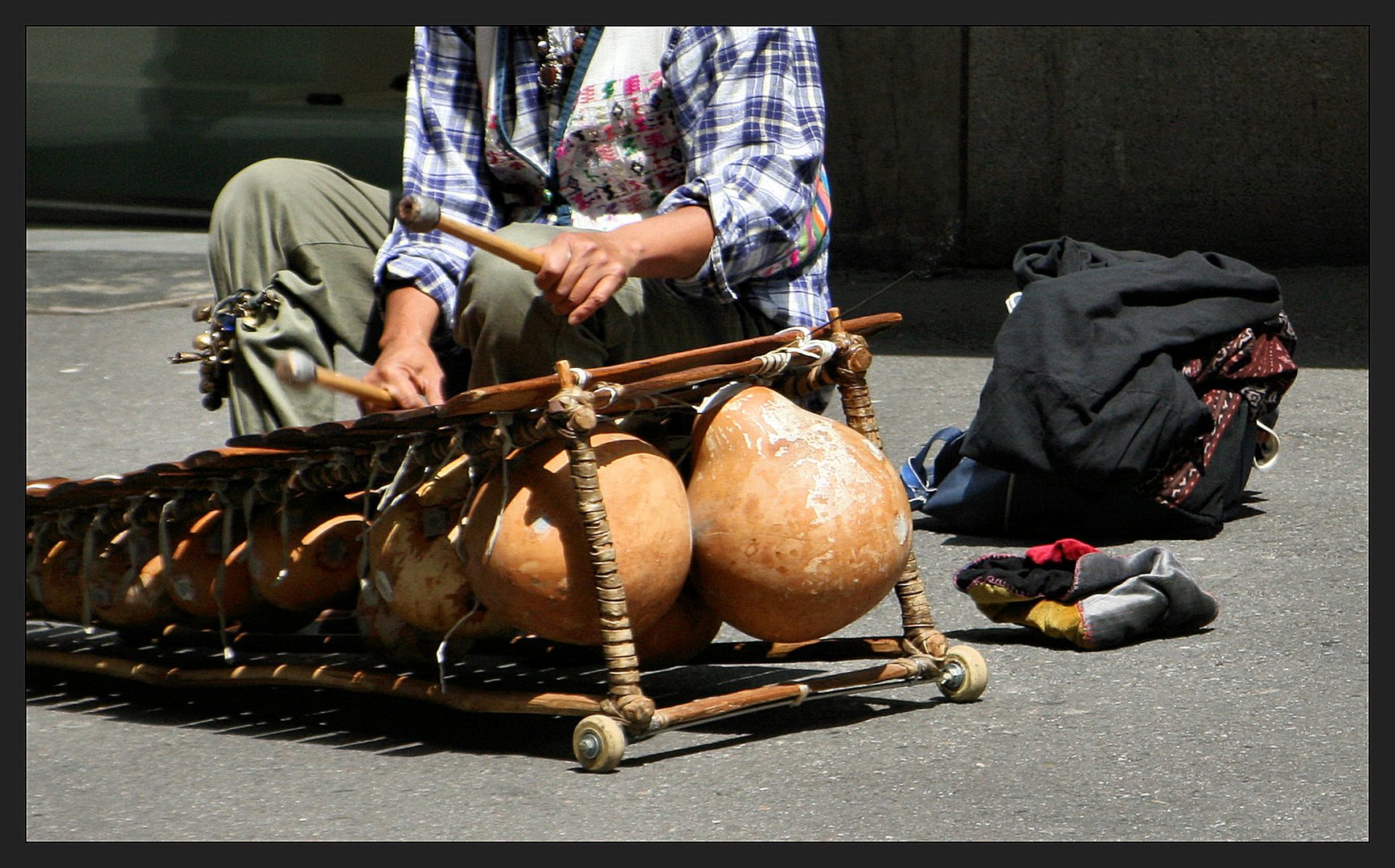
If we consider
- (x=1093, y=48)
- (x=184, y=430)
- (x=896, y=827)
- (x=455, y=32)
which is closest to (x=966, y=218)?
(x=1093, y=48)

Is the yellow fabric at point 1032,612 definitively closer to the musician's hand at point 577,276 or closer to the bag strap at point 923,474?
the bag strap at point 923,474

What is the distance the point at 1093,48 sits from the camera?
5.88 meters

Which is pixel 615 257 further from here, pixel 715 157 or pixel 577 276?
pixel 715 157

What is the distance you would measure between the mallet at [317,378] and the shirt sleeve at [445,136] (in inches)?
18.6

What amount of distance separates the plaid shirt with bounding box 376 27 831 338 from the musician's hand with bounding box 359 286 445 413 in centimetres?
4

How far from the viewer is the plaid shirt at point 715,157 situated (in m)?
2.41

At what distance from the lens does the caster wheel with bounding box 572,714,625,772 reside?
6.73ft

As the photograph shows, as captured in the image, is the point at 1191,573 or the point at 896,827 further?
the point at 1191,573

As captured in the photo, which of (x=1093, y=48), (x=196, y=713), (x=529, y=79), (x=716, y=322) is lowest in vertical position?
(x=196, y=713)

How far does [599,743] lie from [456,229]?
68cm

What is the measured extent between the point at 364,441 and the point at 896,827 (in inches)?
34.5

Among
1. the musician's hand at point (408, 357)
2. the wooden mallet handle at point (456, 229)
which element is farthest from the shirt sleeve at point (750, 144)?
the musician's hand at point (408, 357)

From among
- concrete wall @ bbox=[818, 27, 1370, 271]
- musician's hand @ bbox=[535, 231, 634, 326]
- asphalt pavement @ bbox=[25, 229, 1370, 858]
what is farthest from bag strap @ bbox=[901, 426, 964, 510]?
concrete wall @ bbox=[818, 27, 1370, 271]

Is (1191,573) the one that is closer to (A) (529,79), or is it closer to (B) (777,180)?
(B) (777,180)
